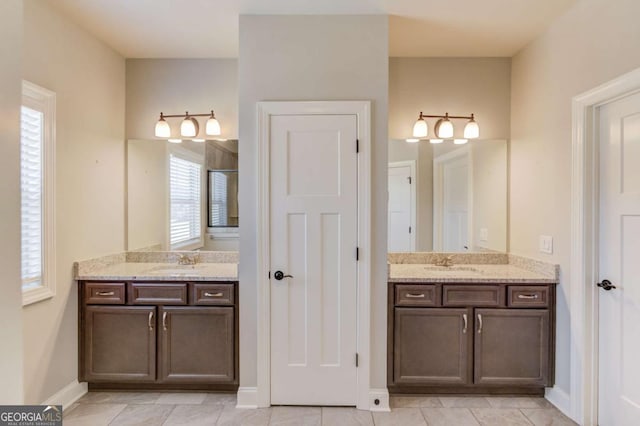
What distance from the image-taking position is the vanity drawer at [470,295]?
276cm

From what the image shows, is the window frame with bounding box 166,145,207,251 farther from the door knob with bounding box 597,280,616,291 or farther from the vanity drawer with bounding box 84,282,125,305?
the door knob with bounding box 597,280,616,291

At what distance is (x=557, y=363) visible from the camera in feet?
8.89

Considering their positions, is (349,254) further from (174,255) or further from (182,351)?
(174,255)

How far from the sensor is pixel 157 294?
9.18 ft

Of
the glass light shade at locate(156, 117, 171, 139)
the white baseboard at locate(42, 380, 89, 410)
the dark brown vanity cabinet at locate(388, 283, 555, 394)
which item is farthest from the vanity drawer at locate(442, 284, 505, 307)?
the white baseboard at locate(42, 380, 89, 410)

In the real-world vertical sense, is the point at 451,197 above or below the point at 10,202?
above

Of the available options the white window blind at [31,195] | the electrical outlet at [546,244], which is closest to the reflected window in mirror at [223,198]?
the white window blind at [31,195]

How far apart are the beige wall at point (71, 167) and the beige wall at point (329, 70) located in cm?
128

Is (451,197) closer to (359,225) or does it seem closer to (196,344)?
(359,225)

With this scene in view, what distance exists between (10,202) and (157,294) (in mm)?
1963

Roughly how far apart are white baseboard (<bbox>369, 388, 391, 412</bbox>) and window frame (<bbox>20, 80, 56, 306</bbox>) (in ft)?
7.69

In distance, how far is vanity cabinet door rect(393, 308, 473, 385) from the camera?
2764 mm

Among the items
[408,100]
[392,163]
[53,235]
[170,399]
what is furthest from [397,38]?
[170,399]

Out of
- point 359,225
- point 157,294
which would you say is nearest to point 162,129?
point 157,294
